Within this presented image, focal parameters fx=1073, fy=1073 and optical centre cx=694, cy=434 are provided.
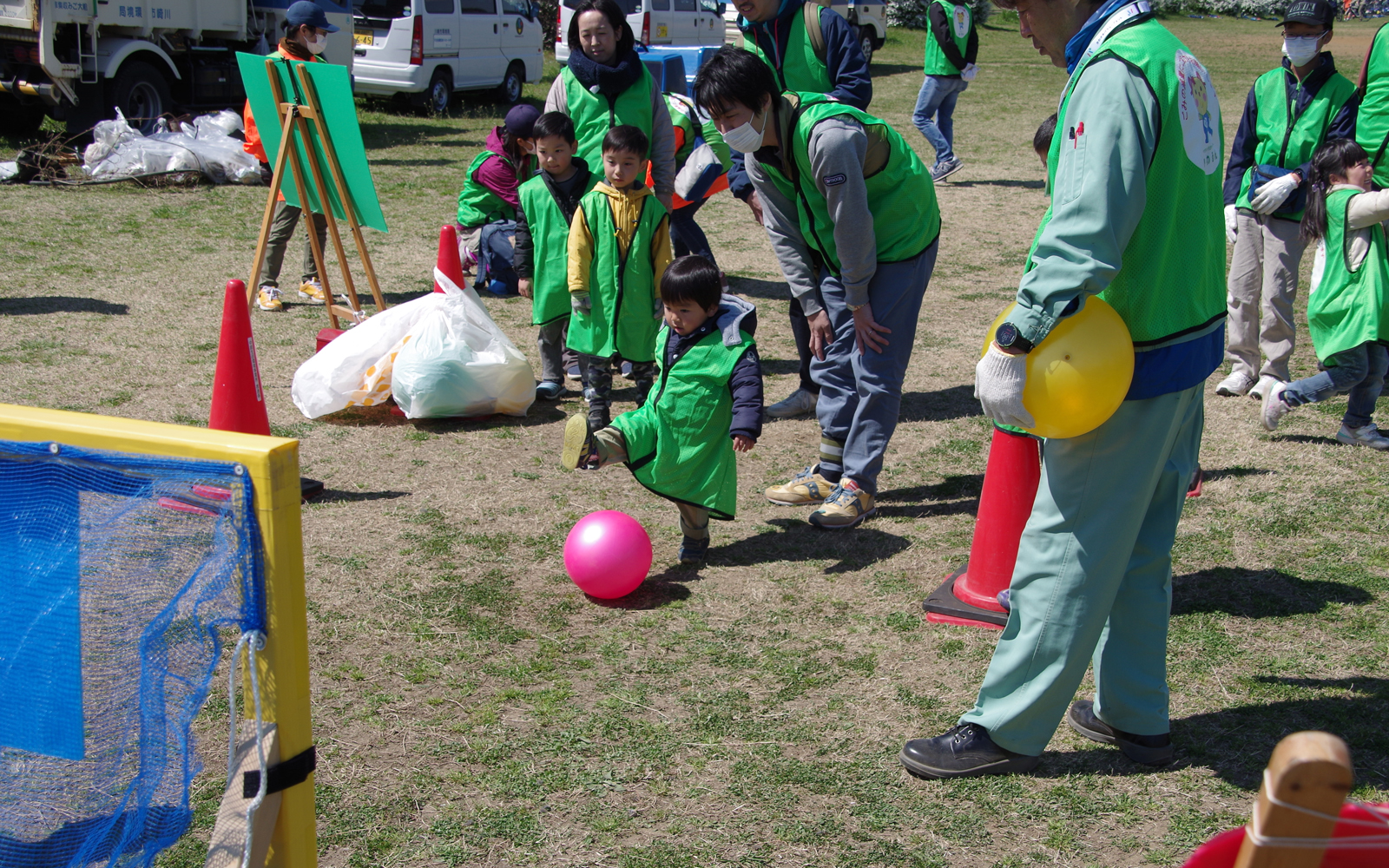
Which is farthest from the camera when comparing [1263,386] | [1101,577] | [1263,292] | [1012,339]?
[1263,292]

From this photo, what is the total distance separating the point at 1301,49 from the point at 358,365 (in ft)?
16.4

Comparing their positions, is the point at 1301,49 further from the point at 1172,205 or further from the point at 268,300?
the point at 268,300

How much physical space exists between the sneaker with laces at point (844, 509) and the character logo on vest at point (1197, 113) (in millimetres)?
2207

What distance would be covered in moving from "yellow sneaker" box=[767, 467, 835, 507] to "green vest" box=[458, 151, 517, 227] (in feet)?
13.3

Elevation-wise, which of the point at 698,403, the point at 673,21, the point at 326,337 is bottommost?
the point at 326,337

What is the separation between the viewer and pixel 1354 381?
17.0 ft

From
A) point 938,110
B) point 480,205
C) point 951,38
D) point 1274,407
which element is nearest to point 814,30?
point 1274,407

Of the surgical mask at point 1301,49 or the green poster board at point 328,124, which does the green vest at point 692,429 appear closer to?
the green poster board at point 328,124

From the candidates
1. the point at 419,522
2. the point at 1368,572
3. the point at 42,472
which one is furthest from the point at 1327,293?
the point at 42,472

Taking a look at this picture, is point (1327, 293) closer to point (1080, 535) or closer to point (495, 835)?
point (1080, 535)

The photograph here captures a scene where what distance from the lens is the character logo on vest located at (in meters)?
2.41

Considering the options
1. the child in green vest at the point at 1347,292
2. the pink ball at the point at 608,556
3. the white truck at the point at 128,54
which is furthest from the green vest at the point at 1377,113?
the white truck at the point at 128,54

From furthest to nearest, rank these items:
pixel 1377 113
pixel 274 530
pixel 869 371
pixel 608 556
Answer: pixel 1377 113, pixel 869 371, pixel 608 556, pixel 274 530

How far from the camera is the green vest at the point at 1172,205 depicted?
2.40 meters
